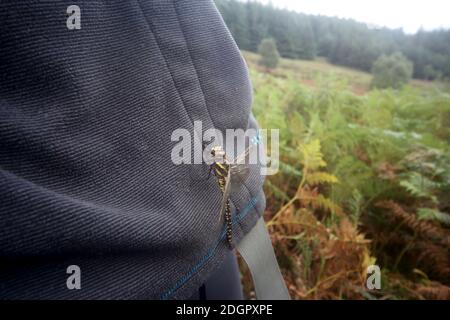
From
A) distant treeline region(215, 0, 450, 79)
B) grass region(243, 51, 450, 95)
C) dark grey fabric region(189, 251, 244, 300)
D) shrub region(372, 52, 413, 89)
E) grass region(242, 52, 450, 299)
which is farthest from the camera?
shrub region(372, 52, 413, 89)

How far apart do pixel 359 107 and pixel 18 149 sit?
114 inches

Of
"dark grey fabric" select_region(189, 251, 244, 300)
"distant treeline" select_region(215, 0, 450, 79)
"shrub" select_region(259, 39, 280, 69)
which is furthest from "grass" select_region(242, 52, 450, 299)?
"dark grey fabric" select_region(189, 251, 244, 300)

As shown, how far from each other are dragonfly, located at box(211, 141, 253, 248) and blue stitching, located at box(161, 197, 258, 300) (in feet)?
0.07

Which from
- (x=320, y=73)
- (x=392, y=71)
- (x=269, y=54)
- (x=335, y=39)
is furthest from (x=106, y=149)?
(x=392, y=71)

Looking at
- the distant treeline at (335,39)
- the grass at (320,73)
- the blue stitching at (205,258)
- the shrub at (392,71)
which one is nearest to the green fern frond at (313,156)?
the distant treeline at (335,39)

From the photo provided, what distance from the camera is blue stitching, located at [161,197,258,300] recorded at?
449mm

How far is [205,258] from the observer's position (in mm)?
510

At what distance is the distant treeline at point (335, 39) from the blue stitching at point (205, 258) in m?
0.66

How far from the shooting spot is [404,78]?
3787mm

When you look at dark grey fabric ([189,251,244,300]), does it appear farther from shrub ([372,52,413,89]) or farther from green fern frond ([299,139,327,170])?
shrub ([372,52,413,89])

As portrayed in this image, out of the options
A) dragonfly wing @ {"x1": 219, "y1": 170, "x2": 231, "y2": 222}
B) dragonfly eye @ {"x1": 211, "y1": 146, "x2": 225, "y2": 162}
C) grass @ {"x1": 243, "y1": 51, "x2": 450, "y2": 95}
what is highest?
grass @ {"x1": 243, "y1": 51, "x2": 450, "y2": 95}

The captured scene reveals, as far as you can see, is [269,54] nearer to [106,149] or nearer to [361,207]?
[361,207]

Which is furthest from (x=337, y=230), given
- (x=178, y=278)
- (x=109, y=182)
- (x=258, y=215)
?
(x=109, y=182)

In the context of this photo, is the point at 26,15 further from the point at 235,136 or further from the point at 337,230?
the point at 337,230
